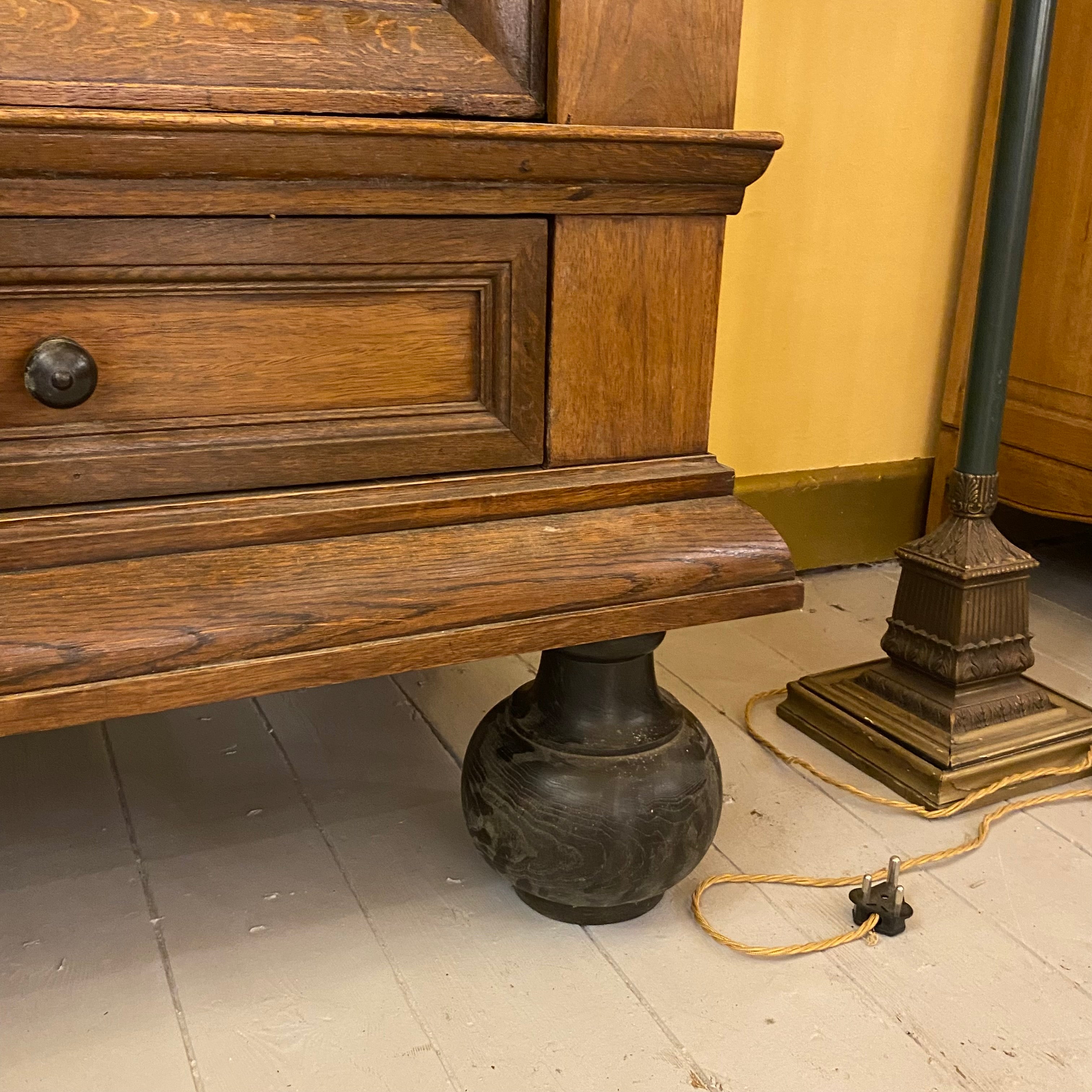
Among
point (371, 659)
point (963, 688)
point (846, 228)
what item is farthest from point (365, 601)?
point (846, 228)

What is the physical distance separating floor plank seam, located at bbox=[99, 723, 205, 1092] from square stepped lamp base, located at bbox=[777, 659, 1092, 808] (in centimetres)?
67

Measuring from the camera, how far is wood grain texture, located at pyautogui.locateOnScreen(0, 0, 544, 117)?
64cm

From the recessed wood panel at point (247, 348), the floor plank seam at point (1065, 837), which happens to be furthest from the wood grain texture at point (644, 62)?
the floor plank seam at point (1065, 837)

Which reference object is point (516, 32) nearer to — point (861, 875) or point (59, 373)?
point (59, 373)

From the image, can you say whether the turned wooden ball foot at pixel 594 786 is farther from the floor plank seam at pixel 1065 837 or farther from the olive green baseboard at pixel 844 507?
the olive green baseboard at pixel 844 507

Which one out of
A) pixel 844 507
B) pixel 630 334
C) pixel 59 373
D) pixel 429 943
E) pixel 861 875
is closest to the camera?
pixel 59 373

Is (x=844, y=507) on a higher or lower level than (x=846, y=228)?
lower

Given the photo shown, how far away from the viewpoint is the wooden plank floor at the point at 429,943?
81 centimetres

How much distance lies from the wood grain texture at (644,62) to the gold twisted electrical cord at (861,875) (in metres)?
0.60

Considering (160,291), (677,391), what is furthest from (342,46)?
(677,391)

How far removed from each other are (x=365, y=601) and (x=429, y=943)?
336 millimetres

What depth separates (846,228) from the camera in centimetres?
160

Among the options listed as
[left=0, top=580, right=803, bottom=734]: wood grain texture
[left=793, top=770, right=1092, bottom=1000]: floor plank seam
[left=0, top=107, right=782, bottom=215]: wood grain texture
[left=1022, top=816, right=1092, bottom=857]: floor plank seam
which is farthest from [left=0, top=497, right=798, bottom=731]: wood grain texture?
[left=1022, top=816, right=1092, bottom=857]: floor plank seam

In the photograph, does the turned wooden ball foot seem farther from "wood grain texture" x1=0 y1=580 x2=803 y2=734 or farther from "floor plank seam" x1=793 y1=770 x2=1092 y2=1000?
"floor plank seam" x1=793 y1=770 x2=1092 y2=1000
